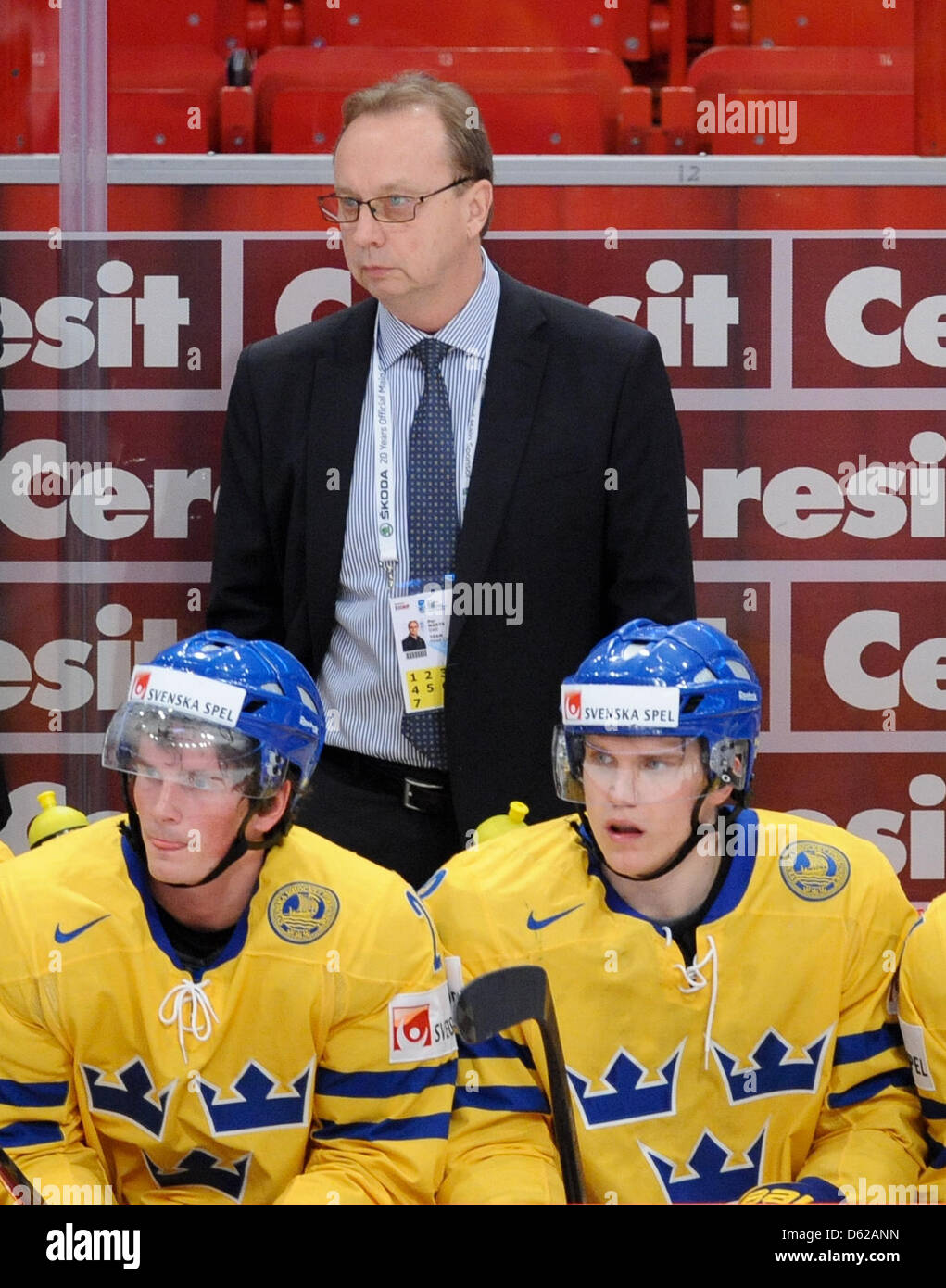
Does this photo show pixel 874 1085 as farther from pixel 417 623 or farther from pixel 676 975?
pixel 417 623

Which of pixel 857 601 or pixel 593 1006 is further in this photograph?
pixel 857 601

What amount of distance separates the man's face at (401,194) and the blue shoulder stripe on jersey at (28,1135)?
1267 mm

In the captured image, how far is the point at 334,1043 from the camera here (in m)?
2.09

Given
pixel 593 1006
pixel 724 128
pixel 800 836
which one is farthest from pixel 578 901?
pixel 724 128

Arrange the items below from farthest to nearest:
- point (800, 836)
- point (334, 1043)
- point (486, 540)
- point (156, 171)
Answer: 1. point (156, 171)
2. point (486, 540)
3. point (800, 836)
4. point (334, 1043)

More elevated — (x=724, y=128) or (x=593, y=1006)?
(x=724, y=128)

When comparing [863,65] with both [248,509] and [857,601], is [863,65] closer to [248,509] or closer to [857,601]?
[857,601]

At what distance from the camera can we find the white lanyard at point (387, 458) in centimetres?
269

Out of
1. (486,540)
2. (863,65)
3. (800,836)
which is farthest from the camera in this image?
(863,65)

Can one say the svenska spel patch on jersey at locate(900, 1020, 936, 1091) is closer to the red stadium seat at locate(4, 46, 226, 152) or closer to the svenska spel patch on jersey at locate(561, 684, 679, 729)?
the svenska spel patch on jersey at locate(561, 684, 679, 729)

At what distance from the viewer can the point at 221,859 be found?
210 centimetres

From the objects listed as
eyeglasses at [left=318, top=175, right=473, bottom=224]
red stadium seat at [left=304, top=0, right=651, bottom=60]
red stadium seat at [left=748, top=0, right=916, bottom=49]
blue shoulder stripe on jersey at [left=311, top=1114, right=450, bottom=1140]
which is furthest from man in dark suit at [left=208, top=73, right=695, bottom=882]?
red stadium seat at [left=748, top=0, right=916, bottom=49]
